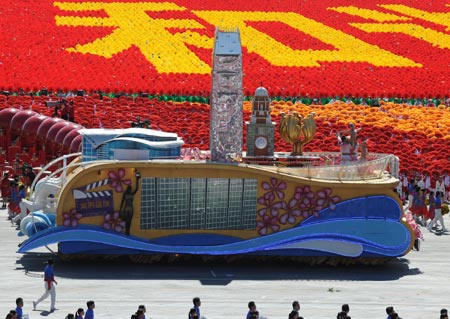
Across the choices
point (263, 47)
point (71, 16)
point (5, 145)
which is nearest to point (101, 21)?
point (71, 16)

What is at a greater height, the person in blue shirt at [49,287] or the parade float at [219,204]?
the parade float at [219,204]

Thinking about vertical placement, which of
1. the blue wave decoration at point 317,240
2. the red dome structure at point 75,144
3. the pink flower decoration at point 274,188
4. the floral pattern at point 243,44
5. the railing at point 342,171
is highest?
the floral pattern at point 243,44

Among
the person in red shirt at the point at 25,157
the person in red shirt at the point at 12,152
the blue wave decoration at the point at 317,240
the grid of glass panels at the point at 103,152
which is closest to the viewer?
the blue wave decoration at the point at 317,240

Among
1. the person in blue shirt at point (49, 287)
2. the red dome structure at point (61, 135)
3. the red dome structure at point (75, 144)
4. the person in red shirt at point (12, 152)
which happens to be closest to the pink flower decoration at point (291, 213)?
the person in blue shirt at point (49, 287)

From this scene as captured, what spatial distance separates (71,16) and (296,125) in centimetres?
4940

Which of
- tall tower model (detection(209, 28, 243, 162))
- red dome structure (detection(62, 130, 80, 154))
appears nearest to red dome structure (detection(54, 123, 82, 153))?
red dome structure (detection(62, 130, 80, 154))

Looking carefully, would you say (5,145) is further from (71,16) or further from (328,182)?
(71,16)

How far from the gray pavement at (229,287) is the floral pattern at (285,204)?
1.21 m

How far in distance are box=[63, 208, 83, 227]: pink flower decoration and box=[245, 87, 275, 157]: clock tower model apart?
5.27 m

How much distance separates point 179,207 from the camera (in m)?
35.2

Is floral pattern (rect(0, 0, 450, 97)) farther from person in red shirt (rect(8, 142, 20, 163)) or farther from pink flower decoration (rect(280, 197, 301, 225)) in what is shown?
pink flower decoration (rect(280, 197, 301, 225))

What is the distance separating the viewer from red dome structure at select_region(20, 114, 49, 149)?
5159 cm

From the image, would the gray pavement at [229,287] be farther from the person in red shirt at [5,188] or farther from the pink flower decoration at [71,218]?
the person in red shirt at [5,188]

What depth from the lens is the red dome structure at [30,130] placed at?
2031 inches
